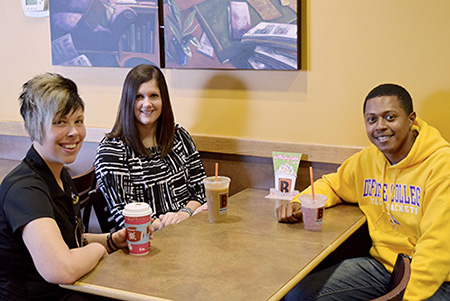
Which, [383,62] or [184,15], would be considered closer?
[383,62]

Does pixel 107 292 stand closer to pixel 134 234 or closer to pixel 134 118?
pixel 134 234

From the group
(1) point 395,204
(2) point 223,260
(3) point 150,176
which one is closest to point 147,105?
(3) point 150,176

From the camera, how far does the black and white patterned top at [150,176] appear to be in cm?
293

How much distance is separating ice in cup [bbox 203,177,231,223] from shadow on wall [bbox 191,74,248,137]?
0.89 m

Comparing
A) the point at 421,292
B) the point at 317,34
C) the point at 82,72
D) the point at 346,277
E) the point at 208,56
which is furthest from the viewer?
the point at 82,72

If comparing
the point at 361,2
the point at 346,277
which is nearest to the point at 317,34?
the point at 361,2

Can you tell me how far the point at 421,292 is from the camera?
2.17 meters

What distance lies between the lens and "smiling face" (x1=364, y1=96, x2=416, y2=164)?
8.09 ft

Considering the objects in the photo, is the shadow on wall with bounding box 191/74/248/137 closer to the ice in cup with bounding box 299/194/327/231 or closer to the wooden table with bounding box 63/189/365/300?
the wooden table with bounding box 63/189/365/300

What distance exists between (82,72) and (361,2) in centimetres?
195

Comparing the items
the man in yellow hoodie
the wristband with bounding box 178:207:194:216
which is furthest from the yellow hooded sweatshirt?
the wristband with bounding box 178:207:194:216

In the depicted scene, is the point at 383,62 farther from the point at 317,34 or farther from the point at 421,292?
the point at 421,292

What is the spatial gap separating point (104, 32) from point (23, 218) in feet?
6.77

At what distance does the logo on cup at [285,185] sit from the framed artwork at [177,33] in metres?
0.62
